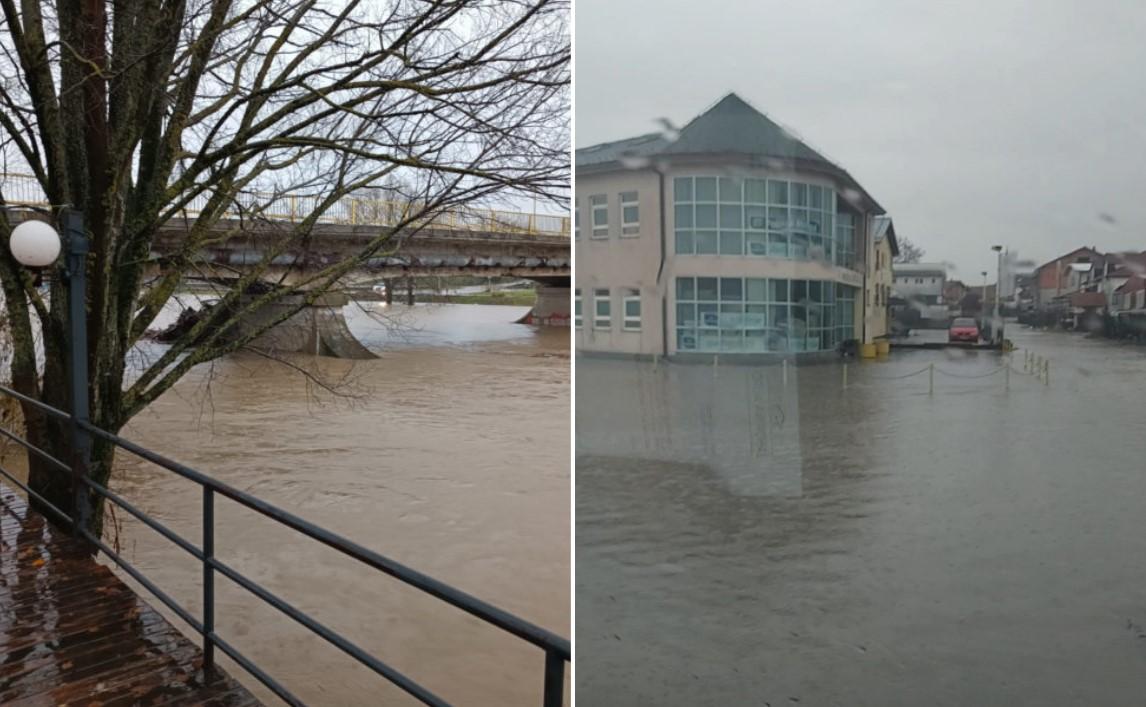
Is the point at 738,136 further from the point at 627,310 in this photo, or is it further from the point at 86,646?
the point at 86,646

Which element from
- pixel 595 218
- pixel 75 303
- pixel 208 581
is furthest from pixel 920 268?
pixel 75 303

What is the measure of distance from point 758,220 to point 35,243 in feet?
11.0

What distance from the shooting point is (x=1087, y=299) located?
1592 millimetres

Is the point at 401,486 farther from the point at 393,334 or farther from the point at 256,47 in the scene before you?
the point at 256,47

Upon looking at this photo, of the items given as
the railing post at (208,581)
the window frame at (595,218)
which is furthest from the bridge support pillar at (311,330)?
the window frame at (595,218)

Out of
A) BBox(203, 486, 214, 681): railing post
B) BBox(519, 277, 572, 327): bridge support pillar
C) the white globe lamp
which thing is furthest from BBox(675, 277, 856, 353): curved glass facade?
BBox(519, 277, 572, 327): bridge support pillar

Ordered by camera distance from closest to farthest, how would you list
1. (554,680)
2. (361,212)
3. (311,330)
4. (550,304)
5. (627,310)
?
(554,680), (627,310), (361,212), (311,330), (550,304)

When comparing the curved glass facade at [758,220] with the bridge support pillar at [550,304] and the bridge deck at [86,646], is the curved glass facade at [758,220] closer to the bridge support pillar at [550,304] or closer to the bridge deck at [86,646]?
the bridge deck at [86,646]

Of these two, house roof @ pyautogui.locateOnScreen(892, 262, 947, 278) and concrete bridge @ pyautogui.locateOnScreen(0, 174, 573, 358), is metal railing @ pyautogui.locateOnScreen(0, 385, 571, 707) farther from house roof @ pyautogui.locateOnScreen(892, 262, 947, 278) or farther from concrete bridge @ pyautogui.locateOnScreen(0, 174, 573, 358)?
concrete bridge @ pyautogui.locateOnScreen(0, 174, 573, 358)

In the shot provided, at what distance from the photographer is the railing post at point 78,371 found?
3.77 m

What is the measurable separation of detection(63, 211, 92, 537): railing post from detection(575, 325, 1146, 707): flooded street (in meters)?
2.83

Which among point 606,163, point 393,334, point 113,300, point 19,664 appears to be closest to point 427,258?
point 393,334

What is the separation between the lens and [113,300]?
5309 millimetres

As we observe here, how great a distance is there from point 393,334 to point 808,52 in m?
5.98
